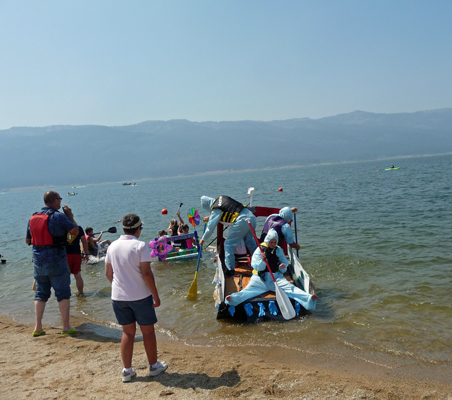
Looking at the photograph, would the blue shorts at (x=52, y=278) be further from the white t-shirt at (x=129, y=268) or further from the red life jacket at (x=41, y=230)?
the white t-shirt at (x=129, y=268)

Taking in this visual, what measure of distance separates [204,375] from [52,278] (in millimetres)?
3115


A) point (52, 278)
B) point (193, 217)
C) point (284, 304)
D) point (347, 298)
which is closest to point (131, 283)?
point (52, 278)

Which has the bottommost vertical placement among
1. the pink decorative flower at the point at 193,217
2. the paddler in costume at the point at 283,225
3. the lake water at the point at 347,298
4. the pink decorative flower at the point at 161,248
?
the lake water at the point at 347,298

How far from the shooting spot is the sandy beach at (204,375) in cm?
413

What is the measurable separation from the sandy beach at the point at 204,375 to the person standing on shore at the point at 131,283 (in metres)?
0.49

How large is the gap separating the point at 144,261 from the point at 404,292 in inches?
255

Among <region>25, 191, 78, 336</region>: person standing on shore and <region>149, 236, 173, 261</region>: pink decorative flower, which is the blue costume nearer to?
<region>25, 191, 78, 336</region>: person standing on shore

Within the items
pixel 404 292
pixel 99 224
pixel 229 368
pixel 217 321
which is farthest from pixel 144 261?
pixel 99 224

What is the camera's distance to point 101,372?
186 inches

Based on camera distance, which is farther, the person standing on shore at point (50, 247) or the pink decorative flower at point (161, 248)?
the pink decorative flower at point (161, 248)

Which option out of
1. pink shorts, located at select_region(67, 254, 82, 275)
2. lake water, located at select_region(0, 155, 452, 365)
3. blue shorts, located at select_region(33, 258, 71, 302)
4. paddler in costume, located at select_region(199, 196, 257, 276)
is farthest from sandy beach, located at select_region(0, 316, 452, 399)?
paddler in costume, located at select_region(199, 196, 257, 276)

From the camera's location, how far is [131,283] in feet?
13.4

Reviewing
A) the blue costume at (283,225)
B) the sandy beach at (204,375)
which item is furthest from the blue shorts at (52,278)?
the blue costume at (283,225)

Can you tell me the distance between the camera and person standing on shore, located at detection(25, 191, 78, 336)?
18.8 feet
